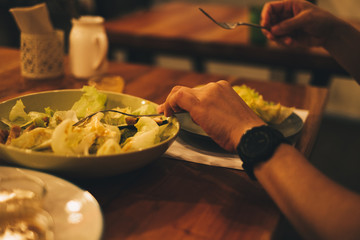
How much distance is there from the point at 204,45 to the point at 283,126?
44.4 inches

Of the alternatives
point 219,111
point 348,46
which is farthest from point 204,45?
point 219,111

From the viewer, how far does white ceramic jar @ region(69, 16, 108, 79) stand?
1.49 m

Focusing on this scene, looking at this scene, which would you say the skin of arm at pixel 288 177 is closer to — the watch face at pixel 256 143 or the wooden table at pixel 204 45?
the watch face at pixel 256 143

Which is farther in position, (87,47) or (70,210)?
(87,47)

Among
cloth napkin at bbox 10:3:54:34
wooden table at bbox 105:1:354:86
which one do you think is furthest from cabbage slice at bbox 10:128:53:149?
wooden table at bbox 105:1:354:86

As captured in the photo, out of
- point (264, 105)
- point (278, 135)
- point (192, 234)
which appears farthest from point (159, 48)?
point (192, 234)

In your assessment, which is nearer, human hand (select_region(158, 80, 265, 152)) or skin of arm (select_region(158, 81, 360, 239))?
skin of arm (select_region(158, 81, 360, 239))

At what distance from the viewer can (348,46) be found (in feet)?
4.50

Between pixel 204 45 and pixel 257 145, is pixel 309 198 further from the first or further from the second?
pixel 204 45

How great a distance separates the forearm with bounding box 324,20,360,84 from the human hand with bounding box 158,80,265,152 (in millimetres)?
675

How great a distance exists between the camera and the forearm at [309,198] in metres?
0.66

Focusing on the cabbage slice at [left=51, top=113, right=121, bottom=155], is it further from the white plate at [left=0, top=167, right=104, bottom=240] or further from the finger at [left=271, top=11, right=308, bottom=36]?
the finger at [left=271, top=11, right=308, bottom=36]

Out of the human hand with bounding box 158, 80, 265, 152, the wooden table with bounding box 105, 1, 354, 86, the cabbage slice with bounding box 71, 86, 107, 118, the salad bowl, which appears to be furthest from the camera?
the wooden table with bounding box 105, 1, 354, 86

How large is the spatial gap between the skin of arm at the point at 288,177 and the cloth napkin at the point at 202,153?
3.7 inches
